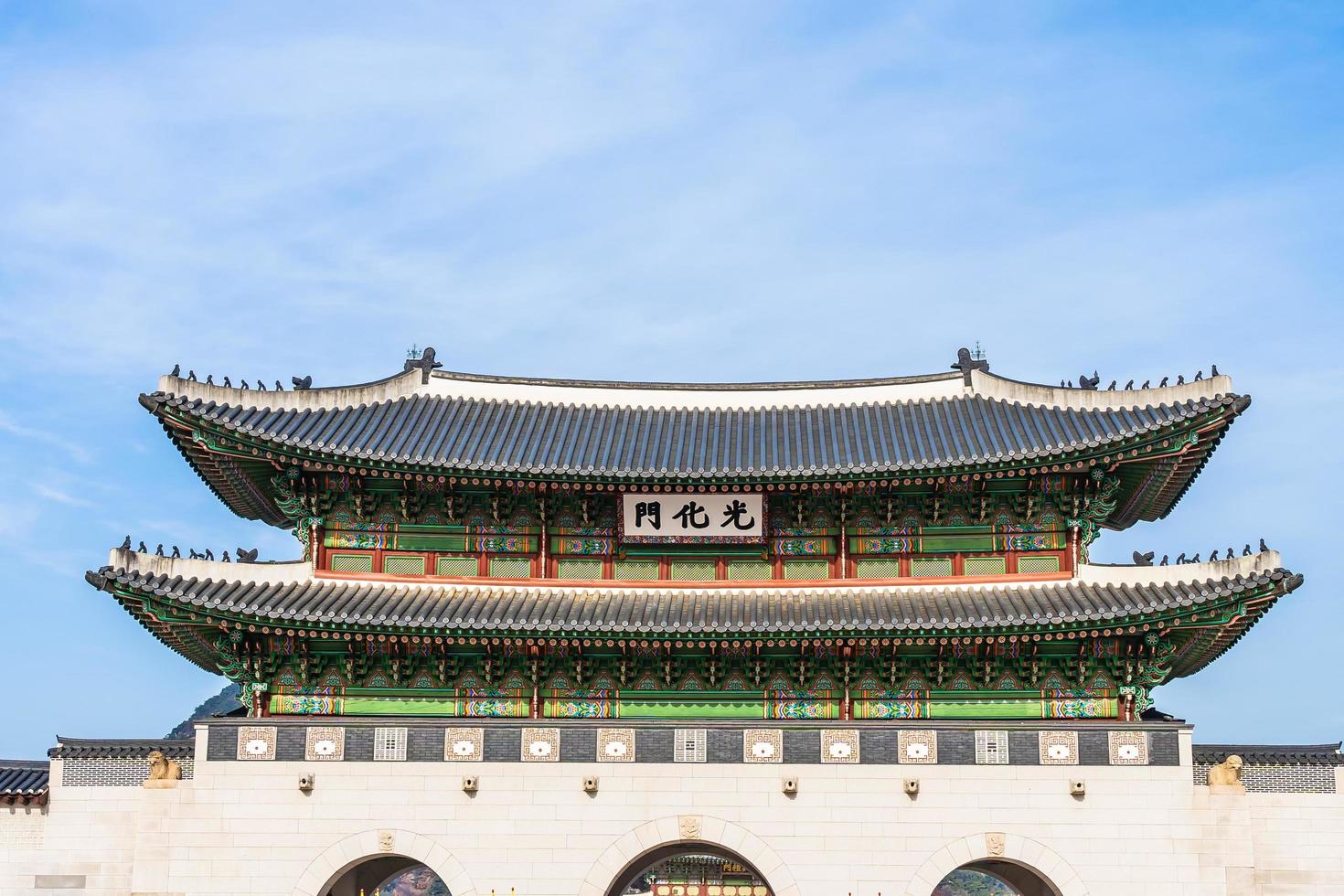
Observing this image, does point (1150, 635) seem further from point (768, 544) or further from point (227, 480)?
point (227, 480)

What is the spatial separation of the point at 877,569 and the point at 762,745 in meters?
3.72

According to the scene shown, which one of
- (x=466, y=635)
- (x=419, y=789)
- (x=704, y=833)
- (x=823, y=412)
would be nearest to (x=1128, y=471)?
(x=823, y=412)

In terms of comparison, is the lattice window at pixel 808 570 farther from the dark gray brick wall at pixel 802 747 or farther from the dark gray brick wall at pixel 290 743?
the dark gray brick wall at pixel 290 743

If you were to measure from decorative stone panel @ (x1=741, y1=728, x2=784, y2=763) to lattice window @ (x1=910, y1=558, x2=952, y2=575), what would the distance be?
3740 mm

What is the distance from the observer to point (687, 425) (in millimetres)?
26406

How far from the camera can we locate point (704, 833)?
21.9m

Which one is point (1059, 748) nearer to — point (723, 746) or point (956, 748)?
point (956, 748)

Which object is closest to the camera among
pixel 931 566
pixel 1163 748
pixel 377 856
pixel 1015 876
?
pixel 1163 748

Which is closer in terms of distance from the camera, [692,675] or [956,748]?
[956,748]

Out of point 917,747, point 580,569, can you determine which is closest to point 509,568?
point 580,569

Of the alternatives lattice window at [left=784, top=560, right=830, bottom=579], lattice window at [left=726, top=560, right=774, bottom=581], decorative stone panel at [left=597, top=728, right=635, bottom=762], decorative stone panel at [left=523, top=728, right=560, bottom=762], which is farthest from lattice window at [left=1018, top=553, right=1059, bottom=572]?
decorative stone panel at [left=523, top=728, right=560, bottom=762]

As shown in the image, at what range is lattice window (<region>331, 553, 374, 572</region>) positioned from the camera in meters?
23.8

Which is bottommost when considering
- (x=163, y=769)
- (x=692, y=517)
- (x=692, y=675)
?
(x=163, y=769)

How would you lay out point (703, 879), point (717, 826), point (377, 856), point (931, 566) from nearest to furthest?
point (717, 826) < point (377, 856) < point (931, 566) < point (703, 879)
